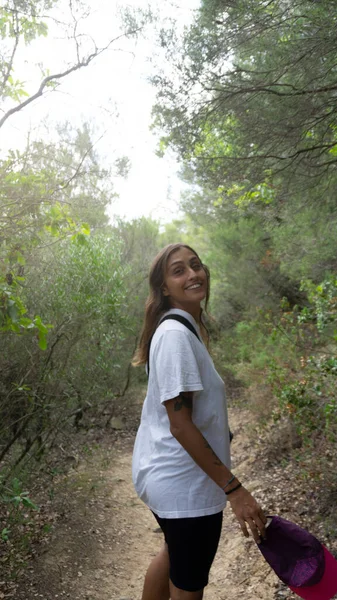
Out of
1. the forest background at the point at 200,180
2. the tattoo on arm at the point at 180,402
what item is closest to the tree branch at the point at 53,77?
the forest background at the point at 200,180

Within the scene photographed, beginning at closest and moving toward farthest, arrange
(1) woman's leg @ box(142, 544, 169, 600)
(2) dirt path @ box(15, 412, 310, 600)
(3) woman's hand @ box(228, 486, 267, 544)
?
(3) woman's hand @ box(228, 486, 267, 544), (1) woman's leg @ box(142, 544, 169, 600), (2) dirt path @ box(15, 412, 310, 600)

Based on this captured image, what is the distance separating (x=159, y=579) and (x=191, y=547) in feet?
1.40

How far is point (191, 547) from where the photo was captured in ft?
6.54

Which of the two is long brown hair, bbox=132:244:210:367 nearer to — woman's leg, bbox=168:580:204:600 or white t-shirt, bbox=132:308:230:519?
white t-shirt, bbox=132:308:230:519

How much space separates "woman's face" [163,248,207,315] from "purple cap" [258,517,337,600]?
3.14 feet

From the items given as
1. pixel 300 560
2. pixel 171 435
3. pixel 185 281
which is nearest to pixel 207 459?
pixel 171 435

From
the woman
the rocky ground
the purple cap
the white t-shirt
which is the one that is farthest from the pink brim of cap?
the rocky ground

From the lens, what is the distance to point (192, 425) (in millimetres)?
1946

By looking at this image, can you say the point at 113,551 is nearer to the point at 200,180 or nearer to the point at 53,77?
the point at 200,180

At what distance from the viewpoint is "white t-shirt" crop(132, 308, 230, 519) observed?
197cm

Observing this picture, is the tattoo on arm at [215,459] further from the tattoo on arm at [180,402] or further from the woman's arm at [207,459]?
the tattoo on arm at [180,402]

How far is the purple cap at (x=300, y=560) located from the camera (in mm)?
1999

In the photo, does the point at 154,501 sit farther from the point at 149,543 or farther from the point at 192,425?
the point at 149,543

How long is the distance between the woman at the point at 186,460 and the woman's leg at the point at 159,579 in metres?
0.08
